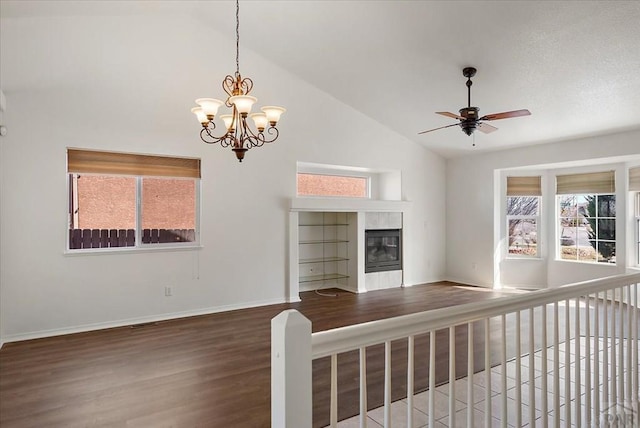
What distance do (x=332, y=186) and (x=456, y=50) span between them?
3.32m

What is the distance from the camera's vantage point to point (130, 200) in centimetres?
498

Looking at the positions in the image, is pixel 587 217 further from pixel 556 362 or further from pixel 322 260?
pixel 556 362

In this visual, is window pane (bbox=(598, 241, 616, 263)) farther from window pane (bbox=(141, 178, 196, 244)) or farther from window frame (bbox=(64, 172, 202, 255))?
window pane (bbox=(141, 178, 196, 244))

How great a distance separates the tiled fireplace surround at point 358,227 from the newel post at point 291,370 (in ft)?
16.2

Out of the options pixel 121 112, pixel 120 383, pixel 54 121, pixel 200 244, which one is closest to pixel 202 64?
pixel 121 112

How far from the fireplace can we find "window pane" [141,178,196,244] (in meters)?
3.14

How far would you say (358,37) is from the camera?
459 centimetres

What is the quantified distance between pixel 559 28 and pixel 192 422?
4615 mm

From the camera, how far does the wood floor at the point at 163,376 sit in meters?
2.65

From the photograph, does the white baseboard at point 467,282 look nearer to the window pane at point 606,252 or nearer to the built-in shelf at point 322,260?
the window pane at point 606,252

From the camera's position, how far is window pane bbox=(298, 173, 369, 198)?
6.73 m

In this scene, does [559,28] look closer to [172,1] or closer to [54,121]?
[172,1]

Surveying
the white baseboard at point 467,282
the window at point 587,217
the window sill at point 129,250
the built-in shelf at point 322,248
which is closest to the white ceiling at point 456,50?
the window at point 587,217

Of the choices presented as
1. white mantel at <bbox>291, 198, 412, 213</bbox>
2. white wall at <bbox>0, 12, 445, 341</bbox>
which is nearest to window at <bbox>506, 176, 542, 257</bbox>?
white mantel at <bbox>291, 198, 412, 213</bbox>
